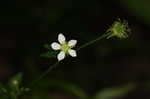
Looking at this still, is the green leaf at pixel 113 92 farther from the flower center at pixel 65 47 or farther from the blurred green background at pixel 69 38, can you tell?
the flower center at pixel 65 47

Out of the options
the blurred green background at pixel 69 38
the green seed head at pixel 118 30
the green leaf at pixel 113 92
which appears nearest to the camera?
the green seed head at pixel 118 30

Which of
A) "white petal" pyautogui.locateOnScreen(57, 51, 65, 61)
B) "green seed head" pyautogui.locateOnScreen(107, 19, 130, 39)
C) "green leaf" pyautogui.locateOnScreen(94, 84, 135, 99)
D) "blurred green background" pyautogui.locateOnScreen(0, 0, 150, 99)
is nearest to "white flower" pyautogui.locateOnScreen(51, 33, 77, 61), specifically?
"white petal" pyautogui.locateOnScreen(57, 51, 65, 61)

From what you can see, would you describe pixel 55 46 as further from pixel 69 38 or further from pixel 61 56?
pixel 69 38

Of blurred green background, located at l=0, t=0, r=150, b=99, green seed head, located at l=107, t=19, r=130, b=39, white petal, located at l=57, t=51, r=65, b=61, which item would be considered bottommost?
white petal, located at l=57, t=51, r=65, b=61

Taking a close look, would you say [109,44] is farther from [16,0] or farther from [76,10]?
[16,0]

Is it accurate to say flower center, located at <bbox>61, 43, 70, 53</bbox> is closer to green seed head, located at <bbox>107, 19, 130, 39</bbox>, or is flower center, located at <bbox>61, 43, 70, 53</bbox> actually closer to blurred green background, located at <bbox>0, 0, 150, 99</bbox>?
green seed head, located at <bbox>107, 19, 130, 39</bbox>

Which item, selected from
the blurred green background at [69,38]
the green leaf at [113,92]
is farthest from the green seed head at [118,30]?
the green leaf at [113,92]

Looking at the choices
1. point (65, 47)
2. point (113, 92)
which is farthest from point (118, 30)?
point (113, 92)

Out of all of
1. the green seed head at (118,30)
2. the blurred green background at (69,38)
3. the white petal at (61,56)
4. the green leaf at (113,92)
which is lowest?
the white petal at (61,56)

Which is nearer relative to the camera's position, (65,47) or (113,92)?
(65,47)
